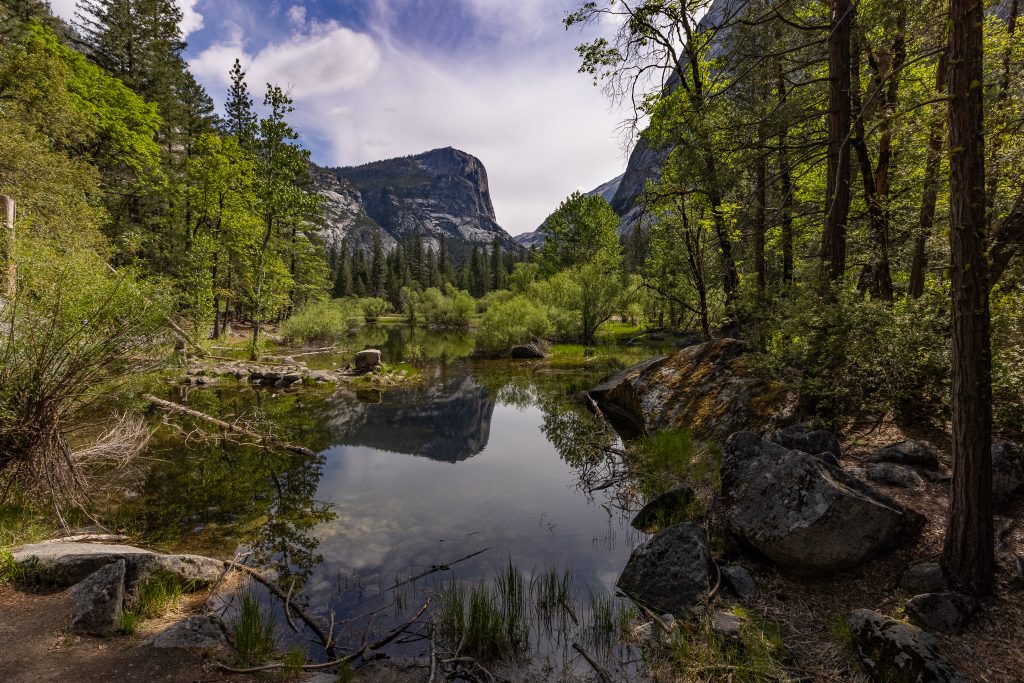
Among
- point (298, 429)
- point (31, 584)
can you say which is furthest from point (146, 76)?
point (31, 584)

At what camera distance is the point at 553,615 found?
17.6 feet

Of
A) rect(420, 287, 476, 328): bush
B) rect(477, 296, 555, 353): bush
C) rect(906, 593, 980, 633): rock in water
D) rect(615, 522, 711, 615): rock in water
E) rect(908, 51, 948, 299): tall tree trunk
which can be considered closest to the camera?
rect(906, 593, 980, 633): rock in water

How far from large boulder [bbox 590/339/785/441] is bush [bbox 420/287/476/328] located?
40354mm

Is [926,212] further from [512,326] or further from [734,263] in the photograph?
[512,326]

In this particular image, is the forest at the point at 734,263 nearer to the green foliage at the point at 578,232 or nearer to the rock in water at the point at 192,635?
the rock in water at the point at 192,635

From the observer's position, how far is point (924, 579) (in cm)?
414

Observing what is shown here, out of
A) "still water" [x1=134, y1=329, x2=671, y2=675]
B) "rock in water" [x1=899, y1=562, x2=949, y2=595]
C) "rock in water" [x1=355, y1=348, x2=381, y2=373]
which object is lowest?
"still water" [x1=134, y1=329, x2=671, y2=675]

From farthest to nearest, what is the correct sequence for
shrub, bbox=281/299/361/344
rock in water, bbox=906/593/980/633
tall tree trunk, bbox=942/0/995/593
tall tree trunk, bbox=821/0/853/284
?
shrub, bbox=281/299/361/344, tall tree trunk, bbox=821/0/853/284, tall tree trunk, bbox=942/0/995/593, rock in water, bbox=906/593/980/633

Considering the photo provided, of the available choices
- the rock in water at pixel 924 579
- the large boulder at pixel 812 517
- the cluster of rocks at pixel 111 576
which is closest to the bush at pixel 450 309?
the cluster of rocks at pixel 111 576

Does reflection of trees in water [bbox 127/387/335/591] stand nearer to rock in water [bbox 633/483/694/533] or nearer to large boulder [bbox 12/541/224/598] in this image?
large boulder [bbox 12/541/224/598]

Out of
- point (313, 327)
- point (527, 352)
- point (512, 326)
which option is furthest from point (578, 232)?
point (313, 327)

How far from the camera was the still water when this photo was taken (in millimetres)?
6039

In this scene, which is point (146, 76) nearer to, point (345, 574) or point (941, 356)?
point (345, 574)

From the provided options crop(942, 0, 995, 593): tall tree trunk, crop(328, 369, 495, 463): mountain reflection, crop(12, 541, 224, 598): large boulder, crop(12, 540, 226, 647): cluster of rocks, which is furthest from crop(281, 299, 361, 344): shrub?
crop(942, 0, 995, 593): tall tree trunk
